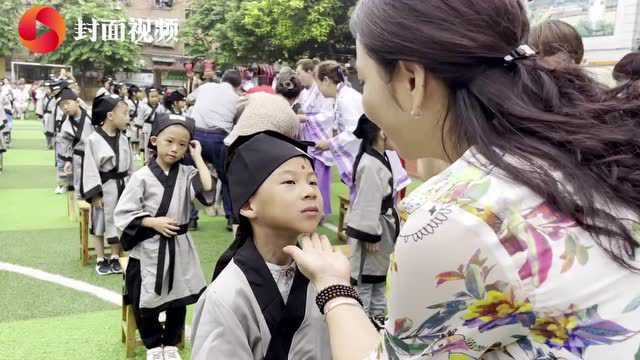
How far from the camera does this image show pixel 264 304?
175 cm

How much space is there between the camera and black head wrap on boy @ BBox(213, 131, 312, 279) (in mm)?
1835

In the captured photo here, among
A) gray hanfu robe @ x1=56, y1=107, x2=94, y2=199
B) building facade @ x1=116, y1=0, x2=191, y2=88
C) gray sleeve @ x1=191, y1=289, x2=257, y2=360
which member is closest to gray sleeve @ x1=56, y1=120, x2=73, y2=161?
gray hanfu robe @ x1=56, y1=107, x2=94, y2=199

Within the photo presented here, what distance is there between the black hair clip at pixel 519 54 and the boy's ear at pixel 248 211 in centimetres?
103

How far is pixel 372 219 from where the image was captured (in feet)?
12.7

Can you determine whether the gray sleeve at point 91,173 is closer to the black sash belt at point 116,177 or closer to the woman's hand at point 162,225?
the black sash belt at point 116,177

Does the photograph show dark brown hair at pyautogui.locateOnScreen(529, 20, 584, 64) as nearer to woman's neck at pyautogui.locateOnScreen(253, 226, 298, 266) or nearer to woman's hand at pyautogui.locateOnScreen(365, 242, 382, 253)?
woman's neck at pyautogui.locateOnScreen(253, 226, 298, 266)

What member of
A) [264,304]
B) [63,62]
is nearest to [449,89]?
[264,304]

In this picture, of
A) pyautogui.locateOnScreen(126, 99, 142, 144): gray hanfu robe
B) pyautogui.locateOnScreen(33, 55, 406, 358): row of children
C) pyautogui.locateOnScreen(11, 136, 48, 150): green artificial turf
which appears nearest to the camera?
pyautogui.locateOnScreen(33, 55, 406, 358): row of children

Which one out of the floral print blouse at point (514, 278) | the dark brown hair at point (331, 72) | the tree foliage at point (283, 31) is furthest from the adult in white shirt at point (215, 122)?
the tree foliage at point (283, 31)

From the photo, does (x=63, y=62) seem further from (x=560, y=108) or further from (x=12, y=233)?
(x=560, y=108)

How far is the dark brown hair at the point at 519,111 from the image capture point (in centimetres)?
93

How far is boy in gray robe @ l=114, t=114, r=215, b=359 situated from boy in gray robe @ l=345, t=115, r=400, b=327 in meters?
1.05

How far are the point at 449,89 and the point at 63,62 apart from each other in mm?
34574

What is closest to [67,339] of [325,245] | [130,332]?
[130,332]
